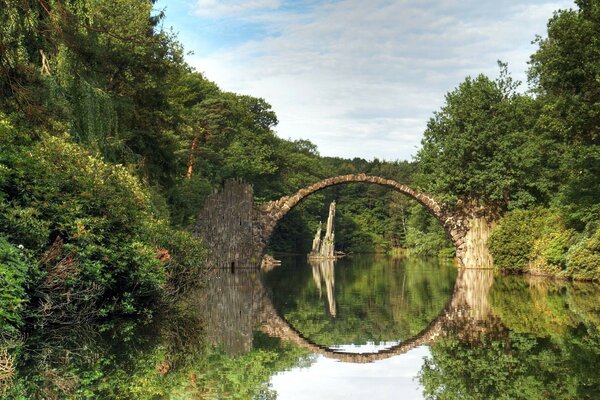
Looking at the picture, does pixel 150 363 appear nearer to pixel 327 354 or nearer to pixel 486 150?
pixel 327 354

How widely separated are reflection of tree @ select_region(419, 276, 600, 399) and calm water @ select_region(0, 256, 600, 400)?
0.05 ft

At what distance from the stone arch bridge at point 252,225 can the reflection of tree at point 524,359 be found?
1728 centimetres

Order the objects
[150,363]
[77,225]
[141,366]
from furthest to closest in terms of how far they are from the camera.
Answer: [77,225], [150,363], [141,366]

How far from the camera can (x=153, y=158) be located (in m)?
20.5

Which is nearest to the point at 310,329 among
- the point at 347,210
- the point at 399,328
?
the point at 399,328

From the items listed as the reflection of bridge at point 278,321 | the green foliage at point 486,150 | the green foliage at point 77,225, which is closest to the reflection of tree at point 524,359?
the reflection of bridge at point 278,321

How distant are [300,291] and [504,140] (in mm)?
13697

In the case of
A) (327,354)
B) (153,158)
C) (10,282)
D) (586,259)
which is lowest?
(327,354)

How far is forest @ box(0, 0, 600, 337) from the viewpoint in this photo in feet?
29.0

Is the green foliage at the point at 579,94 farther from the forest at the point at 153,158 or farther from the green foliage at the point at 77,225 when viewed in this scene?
the green foliage at the point at 77,225

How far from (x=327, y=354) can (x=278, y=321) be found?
3.37 metres

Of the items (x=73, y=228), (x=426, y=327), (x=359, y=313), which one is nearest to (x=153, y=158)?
(x=359, y=313)

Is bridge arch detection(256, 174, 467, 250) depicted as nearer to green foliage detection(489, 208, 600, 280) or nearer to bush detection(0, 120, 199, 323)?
green foliage detection(489, 208, 600, 280)

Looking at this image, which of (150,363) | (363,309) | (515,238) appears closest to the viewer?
(150,363)
